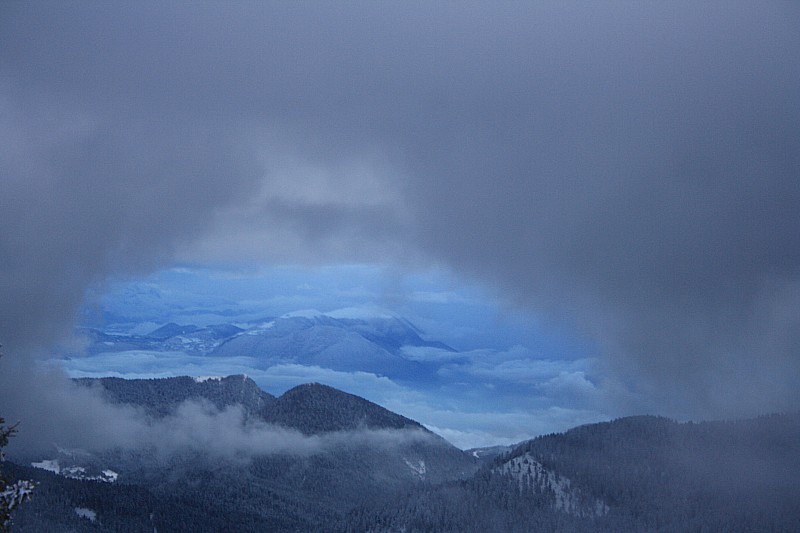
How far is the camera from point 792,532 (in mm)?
189500

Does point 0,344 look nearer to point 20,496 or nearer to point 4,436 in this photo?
point 4,436

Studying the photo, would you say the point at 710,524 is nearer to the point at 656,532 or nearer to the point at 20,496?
the point at 656,532

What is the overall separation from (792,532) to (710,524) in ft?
68.5

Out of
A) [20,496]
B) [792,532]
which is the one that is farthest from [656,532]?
[20,496]

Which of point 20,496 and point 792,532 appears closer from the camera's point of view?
point 20,496

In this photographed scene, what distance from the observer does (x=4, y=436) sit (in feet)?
117

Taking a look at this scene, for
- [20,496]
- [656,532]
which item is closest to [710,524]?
[656,532]

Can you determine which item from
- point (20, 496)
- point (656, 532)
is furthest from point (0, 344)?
point (656, 532)

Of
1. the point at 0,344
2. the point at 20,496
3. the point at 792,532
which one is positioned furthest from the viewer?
the point at 792,532

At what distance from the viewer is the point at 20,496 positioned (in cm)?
3491

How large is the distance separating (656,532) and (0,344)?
20059cm

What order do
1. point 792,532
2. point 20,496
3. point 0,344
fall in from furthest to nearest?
point 792,532, point 0,344, point 20,496

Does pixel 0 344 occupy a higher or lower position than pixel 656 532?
higher

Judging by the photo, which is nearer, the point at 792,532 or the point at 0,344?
the point at 0,344
